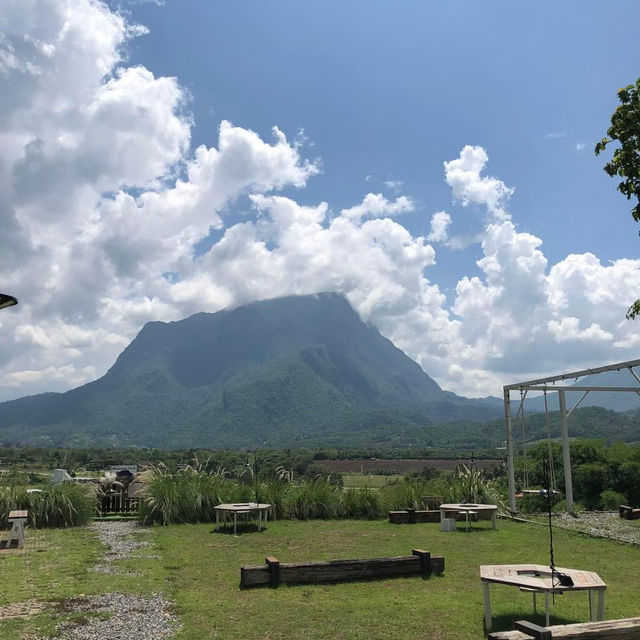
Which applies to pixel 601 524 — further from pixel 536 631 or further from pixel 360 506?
pixel 536 631

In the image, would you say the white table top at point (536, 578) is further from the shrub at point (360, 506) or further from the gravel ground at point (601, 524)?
the shrub at point (360, 506)

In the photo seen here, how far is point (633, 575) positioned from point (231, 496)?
9249mm

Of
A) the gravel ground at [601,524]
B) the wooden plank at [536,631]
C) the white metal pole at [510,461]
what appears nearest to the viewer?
the wooden plank at [536,631]

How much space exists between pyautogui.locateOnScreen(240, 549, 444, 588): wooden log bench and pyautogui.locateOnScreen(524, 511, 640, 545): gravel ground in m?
5.15

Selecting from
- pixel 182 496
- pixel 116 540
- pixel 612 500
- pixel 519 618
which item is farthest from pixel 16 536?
pixel 612 500

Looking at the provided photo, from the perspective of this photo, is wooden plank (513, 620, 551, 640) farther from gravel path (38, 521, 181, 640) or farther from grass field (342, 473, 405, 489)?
grass field (342, 473, 405, 489)

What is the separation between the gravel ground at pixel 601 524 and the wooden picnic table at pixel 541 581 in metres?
6.21

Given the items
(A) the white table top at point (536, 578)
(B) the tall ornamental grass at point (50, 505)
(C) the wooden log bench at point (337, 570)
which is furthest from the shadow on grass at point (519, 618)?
(B) the tall ornamental grass at point (50, 505)

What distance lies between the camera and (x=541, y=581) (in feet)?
17.5

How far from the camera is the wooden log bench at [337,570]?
7.34 m

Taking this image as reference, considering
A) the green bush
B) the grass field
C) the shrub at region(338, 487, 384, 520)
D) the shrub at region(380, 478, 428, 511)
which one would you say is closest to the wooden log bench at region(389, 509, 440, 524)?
the shrub at region(338, 487, 384, 520)

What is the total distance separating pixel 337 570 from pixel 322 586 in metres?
0.30

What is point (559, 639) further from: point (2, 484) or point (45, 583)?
point (2, 484)

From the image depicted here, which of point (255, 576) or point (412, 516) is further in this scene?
point (412, 516)
